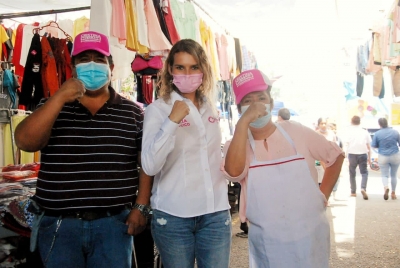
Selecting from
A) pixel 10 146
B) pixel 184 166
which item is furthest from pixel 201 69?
pixel 10 146

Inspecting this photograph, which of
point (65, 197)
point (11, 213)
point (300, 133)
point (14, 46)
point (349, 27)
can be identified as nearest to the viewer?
point (65, 197)

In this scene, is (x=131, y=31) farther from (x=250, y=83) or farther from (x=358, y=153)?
(x=358, y=153)

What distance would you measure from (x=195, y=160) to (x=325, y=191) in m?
0.79

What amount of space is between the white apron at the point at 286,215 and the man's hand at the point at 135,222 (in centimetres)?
55

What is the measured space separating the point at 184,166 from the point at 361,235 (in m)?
4.60

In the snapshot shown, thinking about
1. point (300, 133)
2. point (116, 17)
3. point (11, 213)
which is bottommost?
point (11, 213)

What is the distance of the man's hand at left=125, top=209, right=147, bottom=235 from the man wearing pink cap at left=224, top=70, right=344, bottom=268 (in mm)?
484

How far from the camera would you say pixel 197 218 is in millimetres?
1751

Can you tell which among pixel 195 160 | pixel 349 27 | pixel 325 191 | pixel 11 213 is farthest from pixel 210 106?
pixel 349 27

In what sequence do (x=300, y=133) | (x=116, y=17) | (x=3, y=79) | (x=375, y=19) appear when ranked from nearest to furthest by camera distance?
(x=300, y=133) → (x=116, y=17) → (x=3, y=79) → (x=375, y=19)

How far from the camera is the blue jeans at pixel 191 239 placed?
5.62 ft

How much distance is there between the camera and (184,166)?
5.77ft

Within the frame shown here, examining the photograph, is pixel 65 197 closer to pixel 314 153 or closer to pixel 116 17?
pixel 314 153

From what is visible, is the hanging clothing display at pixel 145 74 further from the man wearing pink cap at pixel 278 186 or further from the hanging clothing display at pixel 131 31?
the man wearing pink cap at pixel 278 186
